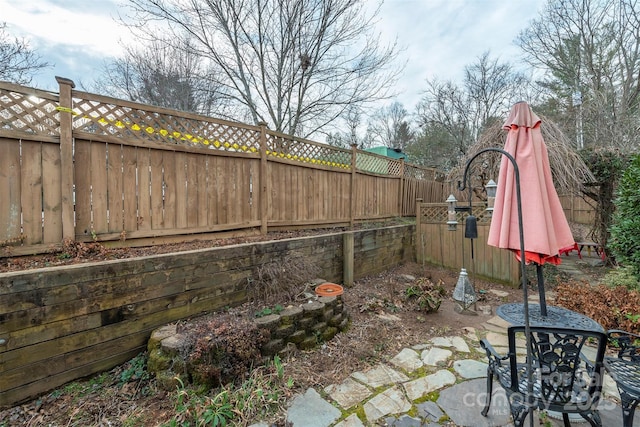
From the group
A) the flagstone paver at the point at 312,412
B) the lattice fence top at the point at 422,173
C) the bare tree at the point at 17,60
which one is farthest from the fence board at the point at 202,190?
the bare tree at the point at 17,60

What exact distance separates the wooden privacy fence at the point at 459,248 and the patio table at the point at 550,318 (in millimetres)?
2484

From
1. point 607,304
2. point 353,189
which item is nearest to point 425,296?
point 607,304

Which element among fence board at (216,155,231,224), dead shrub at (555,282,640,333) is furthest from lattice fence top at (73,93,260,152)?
dead shrub at (555,282,640,333)

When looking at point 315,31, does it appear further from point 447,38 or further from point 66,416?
point 66,416

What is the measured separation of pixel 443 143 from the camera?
13.4 m

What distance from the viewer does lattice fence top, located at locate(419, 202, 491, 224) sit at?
5.23 meters

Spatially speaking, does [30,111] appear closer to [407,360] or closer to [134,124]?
[134,124]

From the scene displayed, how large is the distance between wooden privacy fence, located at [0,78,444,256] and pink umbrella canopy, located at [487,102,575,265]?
118 inches

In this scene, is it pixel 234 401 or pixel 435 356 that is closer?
pixel 234 401

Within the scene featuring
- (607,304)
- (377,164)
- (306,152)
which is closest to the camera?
(607,304)

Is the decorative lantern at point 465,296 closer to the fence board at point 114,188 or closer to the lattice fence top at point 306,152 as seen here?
the lattice fence top at point 306,152

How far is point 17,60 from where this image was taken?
6270 millimetres

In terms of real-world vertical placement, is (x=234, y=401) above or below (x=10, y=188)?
below

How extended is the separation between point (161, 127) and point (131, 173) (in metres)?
0.63
